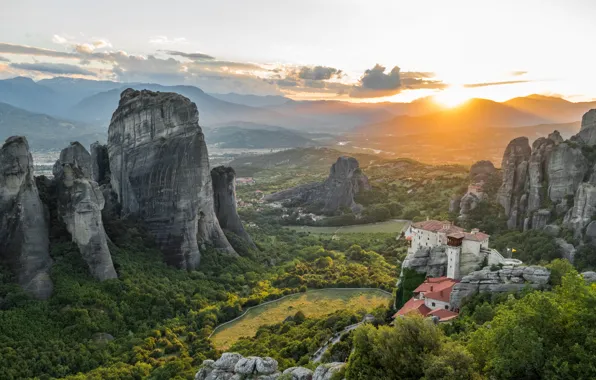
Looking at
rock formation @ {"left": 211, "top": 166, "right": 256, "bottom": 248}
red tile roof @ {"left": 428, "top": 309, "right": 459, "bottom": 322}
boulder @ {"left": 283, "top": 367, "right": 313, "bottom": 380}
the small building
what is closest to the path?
the small building

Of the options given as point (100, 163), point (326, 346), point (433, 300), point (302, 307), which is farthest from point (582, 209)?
point (100, 163)

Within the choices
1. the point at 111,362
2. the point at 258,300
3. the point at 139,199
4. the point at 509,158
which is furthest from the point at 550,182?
the point at 111,362

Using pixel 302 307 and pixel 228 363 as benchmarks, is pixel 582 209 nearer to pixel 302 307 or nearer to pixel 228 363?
pixel 302 307

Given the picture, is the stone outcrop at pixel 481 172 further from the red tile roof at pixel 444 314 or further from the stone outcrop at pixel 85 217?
the stone outcrop at pixel 85 217

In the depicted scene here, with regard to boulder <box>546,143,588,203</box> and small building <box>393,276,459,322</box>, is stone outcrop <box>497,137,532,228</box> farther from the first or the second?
small building <box>393,276,459,322</box>

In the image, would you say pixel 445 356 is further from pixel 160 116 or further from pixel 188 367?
pixel 160 116

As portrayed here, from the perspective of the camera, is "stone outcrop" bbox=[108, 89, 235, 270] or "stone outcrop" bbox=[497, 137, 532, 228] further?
"stone outcrop" bbox=[497, 137, 532, 228]
